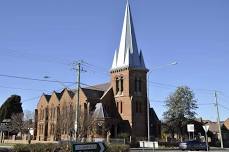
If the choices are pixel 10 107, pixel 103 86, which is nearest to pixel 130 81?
pixel 103 86

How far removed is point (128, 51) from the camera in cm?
7506

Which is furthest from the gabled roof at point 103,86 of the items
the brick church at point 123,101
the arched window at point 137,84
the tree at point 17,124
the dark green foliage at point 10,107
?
the dark green foliage at point 10,107

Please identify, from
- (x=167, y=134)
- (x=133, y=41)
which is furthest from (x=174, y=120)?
(x=133, y=41)

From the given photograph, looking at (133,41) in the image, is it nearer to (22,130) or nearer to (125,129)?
(125,129)

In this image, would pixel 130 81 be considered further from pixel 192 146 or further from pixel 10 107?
pixel 10 107

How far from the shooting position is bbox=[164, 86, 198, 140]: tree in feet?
266

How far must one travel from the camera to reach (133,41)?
3012 inches

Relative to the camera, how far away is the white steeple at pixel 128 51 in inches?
2950

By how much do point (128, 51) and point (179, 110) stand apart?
19.1 m

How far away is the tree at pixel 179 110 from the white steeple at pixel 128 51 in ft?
44.3

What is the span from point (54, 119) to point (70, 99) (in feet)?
24.6

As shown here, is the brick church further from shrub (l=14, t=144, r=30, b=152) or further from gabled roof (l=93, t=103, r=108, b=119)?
shrub (l=14, t=144, r=30, b=152)

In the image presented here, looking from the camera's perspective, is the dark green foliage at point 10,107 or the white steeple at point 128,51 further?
the dark green foliage at point 10,107

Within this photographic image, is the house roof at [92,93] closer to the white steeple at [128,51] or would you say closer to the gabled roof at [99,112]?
the gabled roof at [99,112]
